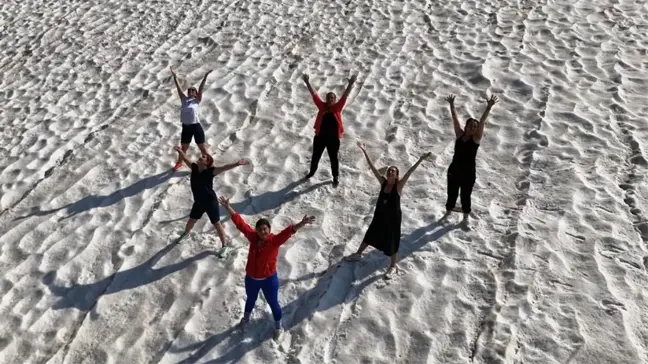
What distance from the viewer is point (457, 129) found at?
6.51m

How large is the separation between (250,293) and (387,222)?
1.53 m

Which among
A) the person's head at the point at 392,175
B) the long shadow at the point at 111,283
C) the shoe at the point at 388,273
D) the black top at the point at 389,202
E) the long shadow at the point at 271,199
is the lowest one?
the long shadow at the point at 271,199

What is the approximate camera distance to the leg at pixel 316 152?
7605mm

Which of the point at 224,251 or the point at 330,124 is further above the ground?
the point at 330,124

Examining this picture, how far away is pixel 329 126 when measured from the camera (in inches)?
294

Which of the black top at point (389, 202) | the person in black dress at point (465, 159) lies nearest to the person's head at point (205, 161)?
the black top at point (389, 202)

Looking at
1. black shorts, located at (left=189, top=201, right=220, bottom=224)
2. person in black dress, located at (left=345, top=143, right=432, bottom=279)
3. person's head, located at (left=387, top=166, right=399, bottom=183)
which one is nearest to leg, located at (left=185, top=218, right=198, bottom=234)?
black shorts, located at (left=189, top=201, right=220, bottom=224)

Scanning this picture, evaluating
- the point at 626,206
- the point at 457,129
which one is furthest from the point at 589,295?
the point at 457,129

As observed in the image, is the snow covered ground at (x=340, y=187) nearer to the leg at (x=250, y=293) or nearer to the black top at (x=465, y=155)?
the leg at (x=250, y=293)

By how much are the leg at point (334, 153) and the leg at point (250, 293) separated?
2.61 meters

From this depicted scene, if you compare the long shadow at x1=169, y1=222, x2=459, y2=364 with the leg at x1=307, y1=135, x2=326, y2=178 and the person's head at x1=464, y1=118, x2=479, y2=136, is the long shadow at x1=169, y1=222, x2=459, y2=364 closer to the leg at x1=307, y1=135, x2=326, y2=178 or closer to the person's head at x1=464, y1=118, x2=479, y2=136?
the person's head at x1=464, y1=118, x2=479, y2=136

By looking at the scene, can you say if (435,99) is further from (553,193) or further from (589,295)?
(589,295)

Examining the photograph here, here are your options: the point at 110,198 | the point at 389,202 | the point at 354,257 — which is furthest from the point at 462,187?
the point at 110,198

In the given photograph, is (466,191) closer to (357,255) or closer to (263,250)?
(357,255)
